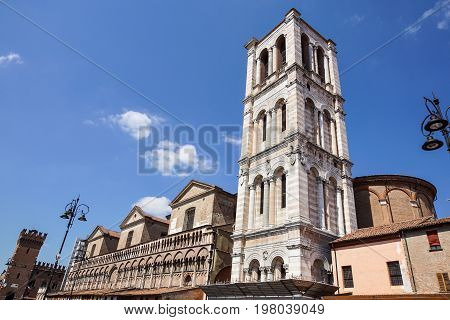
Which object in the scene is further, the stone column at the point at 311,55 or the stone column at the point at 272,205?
the stone column at the point at 311,55

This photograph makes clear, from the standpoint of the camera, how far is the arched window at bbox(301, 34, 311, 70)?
95.0ft

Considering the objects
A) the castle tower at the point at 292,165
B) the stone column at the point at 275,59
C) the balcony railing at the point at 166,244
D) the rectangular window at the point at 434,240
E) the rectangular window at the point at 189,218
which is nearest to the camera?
the rectangular window at the point at 434,240

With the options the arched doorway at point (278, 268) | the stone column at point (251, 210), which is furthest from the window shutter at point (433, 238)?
the stone column at point (251, 210)

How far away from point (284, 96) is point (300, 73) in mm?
2427

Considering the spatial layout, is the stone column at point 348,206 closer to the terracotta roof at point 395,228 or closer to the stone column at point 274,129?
the terracotta roof at point 395,228

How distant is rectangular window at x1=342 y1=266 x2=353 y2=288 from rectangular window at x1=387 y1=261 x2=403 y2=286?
7.37 feet

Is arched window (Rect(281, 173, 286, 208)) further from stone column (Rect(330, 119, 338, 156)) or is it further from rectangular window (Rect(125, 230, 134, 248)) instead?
rectangular window (Rect(125, 230, 134, 248))

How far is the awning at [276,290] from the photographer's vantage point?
16578 millimetres

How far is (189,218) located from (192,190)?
3002mm

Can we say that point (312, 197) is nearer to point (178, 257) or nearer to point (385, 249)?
point (385, 249)

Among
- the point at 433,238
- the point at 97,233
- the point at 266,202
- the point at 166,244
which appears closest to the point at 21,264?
the point at 97,233

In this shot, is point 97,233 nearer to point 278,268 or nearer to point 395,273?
point 278,268

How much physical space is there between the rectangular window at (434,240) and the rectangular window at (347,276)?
4579mm

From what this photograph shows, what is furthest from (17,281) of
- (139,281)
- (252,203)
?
(252,203)
